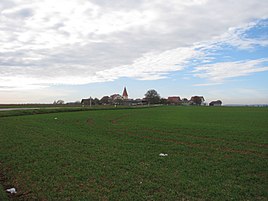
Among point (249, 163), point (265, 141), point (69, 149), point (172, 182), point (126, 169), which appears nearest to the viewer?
point (172, 182)

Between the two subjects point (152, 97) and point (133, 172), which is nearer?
point (133, 172)

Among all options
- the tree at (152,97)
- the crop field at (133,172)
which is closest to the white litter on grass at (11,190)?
the crop field at (133,172)

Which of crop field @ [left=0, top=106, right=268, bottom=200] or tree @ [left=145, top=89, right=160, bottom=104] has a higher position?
tree @ [left=145, top=89, right=160, bottom=104]

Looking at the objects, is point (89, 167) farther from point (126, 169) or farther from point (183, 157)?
point (183, 157)

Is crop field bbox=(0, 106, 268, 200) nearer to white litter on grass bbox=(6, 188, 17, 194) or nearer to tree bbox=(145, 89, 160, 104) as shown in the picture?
white litter on grass bbox=(6, 188, 17, 194)

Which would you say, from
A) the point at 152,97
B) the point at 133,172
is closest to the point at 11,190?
the point at 133,172

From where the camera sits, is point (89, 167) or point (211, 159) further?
point (211, 159)

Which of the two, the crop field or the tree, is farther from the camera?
the tree

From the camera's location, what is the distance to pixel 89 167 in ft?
34.6

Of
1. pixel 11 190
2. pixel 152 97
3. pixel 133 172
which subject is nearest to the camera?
pixel 11 190

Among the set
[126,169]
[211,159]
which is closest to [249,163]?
[211,159]

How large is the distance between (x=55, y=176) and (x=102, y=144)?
7.10 metres

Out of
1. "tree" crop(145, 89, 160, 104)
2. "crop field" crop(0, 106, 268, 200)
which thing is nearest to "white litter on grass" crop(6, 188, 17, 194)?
"crop field" crop(0, 106, 268, 200)

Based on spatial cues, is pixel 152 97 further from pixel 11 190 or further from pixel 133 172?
pixel 11 190
